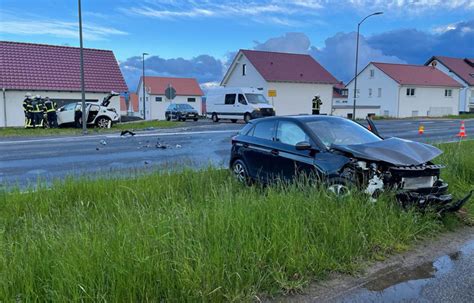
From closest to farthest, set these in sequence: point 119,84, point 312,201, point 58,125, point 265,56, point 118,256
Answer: point 118,256 → point 312,201 → point 58,125 → point 119,84 → point 265,56

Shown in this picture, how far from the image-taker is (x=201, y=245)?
3.78 metres

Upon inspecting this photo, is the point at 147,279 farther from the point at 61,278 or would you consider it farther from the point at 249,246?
the point at 249,246

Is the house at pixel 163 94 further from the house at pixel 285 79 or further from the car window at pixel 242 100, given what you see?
the car window at pixel 242 100

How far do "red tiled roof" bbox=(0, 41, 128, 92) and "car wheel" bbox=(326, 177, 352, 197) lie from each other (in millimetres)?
29928

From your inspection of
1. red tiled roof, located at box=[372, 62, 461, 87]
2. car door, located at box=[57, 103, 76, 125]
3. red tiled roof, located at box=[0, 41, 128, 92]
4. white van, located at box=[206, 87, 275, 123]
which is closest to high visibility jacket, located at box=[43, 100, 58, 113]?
car door, located at box=[57, 103, 76, 125]

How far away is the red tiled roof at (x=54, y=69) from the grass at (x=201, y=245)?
93.3 ft

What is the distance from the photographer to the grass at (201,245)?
3.24 metres

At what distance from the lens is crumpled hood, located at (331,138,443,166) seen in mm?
5312

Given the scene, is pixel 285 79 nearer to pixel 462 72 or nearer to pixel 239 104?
pixel 239 104

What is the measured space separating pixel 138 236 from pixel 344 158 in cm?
313

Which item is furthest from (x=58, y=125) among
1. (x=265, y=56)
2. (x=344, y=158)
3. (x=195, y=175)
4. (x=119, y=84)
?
(x=265, y=56)

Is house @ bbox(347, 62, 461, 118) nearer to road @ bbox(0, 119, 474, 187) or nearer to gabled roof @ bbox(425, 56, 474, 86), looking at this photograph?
gabled roof @ bbox(425, 56, 474, 86)

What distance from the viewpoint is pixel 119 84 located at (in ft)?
116

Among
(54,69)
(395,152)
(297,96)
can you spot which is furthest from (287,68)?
(395,152)
